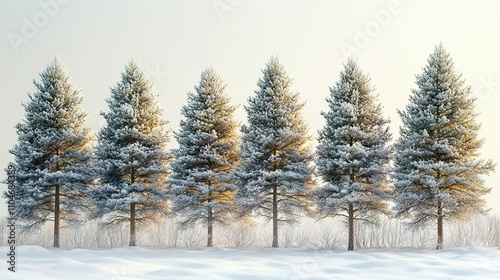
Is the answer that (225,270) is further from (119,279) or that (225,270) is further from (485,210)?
(485,210)

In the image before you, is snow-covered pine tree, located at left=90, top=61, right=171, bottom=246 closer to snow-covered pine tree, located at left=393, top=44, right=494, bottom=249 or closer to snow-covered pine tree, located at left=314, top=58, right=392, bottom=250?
snow-covered pine tree, located at left=314, top=58, right=392, bottom=250

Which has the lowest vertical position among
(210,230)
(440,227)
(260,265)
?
(260,265)

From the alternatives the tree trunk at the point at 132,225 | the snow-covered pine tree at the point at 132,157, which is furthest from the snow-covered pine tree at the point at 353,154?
the tree trunk at the point at 132,225

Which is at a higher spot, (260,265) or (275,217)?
(275,217)

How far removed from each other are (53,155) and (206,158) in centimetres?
900

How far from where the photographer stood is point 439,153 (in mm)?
28375

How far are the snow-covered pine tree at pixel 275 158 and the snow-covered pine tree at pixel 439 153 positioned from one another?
507cm

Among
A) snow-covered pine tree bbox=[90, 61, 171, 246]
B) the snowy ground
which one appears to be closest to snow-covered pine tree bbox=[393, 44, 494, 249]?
the snowy ground

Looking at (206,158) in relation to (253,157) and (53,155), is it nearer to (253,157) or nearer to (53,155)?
(253,157)

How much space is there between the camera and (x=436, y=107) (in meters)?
28.4

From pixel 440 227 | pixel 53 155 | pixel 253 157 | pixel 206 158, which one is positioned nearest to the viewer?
pixel 440 227

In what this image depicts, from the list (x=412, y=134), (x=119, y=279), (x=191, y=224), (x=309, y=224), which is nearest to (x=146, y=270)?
(x=119, y=279)

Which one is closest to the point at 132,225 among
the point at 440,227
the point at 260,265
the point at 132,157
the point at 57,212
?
the point at 132,157

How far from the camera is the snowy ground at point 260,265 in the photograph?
1712 centimetres
